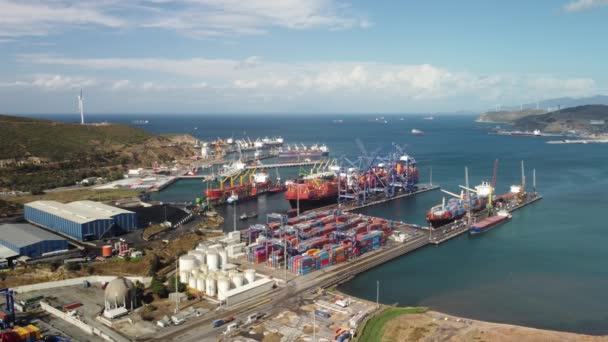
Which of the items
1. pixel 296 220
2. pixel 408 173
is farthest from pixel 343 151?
pixel 296 220

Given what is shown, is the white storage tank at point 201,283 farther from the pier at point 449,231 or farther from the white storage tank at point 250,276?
the pier at point 449,231

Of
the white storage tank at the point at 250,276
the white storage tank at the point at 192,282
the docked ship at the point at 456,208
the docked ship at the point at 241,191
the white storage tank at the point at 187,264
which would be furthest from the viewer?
the docked ship at the point at 241,191

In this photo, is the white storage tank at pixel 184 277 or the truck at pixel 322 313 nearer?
the truck at pixel 322 313

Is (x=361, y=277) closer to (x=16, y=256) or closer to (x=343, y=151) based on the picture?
(x=16, y=256)

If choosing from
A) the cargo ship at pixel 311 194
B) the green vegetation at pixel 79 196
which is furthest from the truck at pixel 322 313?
the green vegetation at pixel 79 196

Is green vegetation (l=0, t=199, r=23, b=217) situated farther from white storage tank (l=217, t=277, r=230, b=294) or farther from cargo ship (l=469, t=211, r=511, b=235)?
cargo ship (l=469, t=211, r=511, b=235)

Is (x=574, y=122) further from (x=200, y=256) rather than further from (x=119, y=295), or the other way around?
A: (x=119, y=295)

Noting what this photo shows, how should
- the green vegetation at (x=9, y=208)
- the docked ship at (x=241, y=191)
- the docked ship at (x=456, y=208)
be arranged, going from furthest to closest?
the docked ship at (x=241, y=191), the green vegetation at (x=9, y=208), the docked ship at (x=456, y=208)

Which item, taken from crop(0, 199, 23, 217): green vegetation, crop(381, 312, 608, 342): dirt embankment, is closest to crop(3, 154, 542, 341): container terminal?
crop(381, 312, 608, 342): dirt embankment
